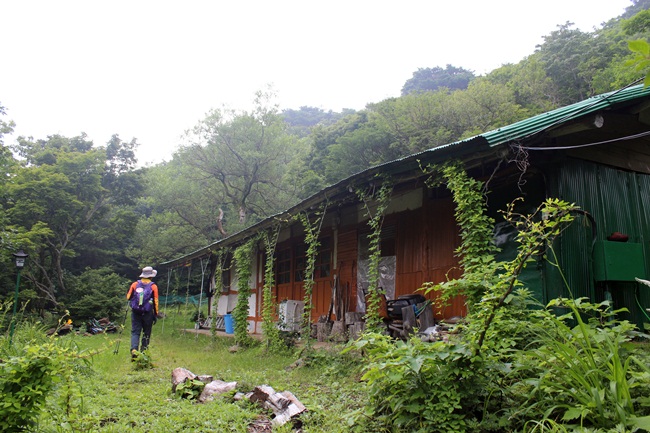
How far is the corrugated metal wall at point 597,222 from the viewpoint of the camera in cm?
495

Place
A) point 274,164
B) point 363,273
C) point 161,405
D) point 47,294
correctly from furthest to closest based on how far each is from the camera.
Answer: point 274,164, point 47,294, point 363,273, point 161,405

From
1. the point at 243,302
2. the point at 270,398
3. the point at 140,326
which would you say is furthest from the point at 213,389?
the point at 243,302

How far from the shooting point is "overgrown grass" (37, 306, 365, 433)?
3.49 m

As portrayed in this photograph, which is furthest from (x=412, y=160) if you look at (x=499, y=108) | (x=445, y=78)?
(x=445, y=78)

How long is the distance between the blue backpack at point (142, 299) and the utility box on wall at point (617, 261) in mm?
6382

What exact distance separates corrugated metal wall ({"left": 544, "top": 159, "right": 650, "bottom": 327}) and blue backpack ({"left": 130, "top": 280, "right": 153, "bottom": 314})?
585 centimetres

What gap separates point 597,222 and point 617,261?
2.05ft

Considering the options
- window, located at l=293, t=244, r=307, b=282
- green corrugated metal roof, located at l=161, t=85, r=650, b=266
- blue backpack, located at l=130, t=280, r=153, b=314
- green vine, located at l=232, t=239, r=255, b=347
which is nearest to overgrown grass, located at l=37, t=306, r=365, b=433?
blue backpack, located at l=130, t=280, r=153, b=314

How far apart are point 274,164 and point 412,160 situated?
67.6 ft

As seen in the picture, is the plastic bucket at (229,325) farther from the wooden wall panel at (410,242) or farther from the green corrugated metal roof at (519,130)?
the green corrugated metal roof at (519,130)

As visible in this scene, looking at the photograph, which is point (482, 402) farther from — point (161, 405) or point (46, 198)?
point (46, 198)

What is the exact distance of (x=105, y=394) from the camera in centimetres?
461

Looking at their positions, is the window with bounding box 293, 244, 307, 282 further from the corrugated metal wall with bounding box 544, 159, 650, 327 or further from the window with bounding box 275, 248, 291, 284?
the corrugated metal wall with bounding box 544, 159, 650, 327

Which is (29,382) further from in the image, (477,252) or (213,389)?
(477,252)
